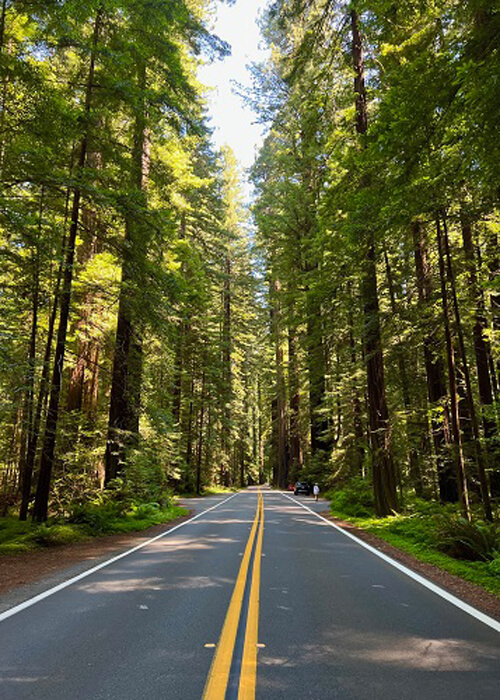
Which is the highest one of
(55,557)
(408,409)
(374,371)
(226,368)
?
(226,368)

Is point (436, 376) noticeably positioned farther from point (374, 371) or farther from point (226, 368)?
point (226, 368)

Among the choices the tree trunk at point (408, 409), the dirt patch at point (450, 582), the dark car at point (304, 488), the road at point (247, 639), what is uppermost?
the tree trunk at point (408, 409)

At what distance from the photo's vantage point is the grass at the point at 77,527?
9.81m

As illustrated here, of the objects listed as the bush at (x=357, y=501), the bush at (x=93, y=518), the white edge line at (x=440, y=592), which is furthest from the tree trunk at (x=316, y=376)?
the bush at (x=93, y=518)

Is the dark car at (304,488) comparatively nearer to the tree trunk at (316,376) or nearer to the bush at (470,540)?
the tree trunk at (316,376)

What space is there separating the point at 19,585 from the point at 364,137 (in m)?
9.89

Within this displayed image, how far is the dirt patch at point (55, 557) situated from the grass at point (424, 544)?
6188mm

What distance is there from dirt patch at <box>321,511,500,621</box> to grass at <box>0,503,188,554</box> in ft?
23.1

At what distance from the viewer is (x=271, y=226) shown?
24781 millimetres

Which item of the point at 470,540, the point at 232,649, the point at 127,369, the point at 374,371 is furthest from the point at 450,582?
the point at 127,369

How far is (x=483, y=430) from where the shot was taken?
52.4 feet

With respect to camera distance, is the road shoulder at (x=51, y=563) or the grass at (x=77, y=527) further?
the grass at (x=77, y=527)

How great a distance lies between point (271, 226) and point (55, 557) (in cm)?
2031

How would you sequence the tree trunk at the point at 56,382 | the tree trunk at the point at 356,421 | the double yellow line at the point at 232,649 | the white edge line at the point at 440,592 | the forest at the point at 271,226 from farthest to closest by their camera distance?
1. the tree trunk at the point at 356,421
2. the tree trunk at the point at 56,382
3. the forest at the point at 271,226
4. the white edge line at the point at 440,592
5. the double yellow line at the point at 232,649
